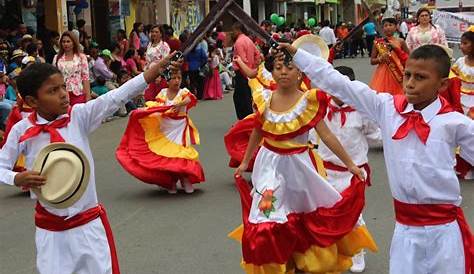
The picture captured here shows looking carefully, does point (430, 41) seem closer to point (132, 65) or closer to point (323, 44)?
point (323, 44)

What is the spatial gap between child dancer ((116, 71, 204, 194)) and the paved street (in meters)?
0.23

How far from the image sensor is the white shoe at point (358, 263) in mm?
5281

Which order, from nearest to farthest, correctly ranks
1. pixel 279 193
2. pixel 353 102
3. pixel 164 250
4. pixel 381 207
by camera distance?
pixel 353 102 < pixel 279 193 < pixel 164 250 < pixel 381 207

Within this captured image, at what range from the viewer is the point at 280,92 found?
5.11 metres

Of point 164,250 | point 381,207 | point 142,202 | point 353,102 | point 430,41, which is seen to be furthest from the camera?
point 430,41

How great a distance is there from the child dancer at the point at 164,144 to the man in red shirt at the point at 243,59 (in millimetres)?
2051

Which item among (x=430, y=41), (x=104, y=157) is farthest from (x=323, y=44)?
(x=430, y=41)

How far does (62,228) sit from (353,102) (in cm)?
165

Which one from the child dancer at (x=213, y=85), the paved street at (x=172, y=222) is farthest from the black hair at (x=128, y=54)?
the paved street at (x=172, y=222)

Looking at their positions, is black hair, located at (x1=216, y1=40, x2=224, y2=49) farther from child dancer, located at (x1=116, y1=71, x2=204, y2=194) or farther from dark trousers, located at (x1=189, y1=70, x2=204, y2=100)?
child dancer, located at (x1=116, y1=71, x2=204, y2=194)

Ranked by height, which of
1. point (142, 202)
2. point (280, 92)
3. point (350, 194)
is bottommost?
point (142, 202)

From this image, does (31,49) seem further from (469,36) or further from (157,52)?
(469,36)

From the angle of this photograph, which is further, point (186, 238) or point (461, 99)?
point (461, 99)

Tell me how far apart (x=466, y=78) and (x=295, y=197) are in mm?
4519
